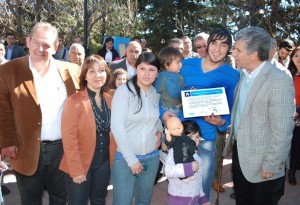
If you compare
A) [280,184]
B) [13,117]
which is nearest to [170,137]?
[280,184]

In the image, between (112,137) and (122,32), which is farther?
(122,32)

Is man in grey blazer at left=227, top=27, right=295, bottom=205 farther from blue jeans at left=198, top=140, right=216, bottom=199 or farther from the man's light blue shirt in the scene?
blue jeans at left=198, top=140, right=216, bottom=199

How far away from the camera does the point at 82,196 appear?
9.18ft

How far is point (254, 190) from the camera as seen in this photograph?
9.45 ft

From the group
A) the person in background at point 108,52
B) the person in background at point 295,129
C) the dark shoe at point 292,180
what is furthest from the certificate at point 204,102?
the person in background at point 108,52

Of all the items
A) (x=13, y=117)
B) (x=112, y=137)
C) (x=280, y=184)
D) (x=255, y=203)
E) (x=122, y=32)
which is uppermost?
(x=122, y=32)

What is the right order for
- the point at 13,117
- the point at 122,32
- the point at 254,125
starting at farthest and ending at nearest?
the point at 122,32 → the point at 13,117 → the point at 254,125

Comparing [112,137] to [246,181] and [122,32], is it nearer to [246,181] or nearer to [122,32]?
[246,181]

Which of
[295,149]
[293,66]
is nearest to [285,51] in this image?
[293,66]

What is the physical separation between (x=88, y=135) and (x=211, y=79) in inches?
49.3

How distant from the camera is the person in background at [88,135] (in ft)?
8.73

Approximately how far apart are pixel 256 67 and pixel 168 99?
85cm

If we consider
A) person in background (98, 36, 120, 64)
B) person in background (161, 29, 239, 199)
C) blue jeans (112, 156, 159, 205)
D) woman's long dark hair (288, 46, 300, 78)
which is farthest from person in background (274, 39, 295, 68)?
person in background (98, 36, 120, 64)

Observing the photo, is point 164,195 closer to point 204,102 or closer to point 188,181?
point 188,181
